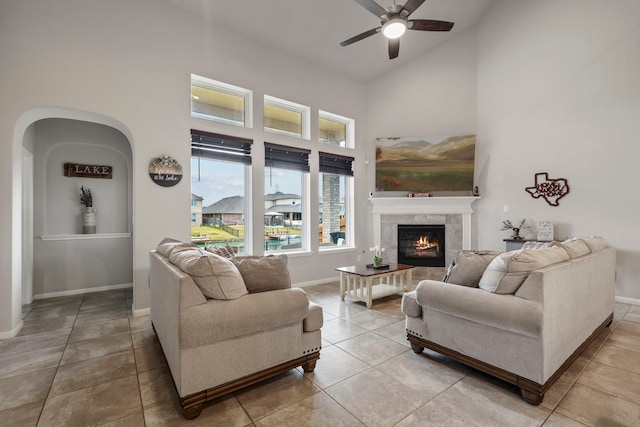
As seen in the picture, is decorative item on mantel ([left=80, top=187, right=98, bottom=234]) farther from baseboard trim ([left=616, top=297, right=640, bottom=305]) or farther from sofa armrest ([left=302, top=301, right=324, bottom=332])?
baseboard trim ([left=616, top=297, right=640, bottom=305])

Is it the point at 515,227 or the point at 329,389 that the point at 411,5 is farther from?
the point at 515,227

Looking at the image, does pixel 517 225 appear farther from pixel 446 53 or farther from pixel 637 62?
pixel 446 53

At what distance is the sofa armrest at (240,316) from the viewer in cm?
173

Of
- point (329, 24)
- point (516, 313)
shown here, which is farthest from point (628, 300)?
point (329, 24)

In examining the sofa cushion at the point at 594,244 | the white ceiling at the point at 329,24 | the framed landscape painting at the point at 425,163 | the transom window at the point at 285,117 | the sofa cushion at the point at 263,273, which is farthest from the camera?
the framed landscape painting at the point at 425,163

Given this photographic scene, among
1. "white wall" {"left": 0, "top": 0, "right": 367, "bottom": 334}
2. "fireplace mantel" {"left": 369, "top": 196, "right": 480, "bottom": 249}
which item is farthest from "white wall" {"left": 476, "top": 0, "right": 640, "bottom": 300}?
"white wall" {"left": 0, "top": 0, "right": 367, "bottom": 334}

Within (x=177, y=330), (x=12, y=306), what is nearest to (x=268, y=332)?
(x=177, y=330)

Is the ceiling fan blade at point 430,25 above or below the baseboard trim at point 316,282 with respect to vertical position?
above

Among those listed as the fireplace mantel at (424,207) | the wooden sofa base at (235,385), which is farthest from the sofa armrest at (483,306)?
the fireplace mantel at (424,207)

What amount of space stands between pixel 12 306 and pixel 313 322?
316 centimetres

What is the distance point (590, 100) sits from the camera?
4242 millimetres

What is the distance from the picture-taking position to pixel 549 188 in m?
4.61

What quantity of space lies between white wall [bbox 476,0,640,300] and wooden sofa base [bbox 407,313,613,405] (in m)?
2.42

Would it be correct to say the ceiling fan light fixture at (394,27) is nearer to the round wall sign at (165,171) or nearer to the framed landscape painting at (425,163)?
the framed landscape painting at (425,163)
